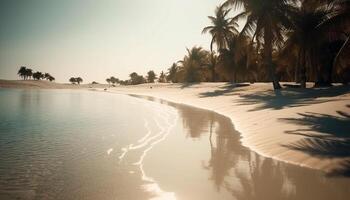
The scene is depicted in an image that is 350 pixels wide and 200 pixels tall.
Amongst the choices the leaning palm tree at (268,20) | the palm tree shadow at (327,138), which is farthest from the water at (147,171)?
the leaning palm tree at (268,20)

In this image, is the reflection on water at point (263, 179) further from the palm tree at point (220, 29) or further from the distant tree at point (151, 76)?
the distant tree at point (151, 76)

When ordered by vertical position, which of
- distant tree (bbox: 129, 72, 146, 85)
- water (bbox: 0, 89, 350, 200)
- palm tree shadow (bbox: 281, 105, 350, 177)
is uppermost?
distant tree (bbox: 129, 72, 146, 85)

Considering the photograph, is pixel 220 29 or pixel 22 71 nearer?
pixel 220 29

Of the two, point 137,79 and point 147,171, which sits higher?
point 137,79

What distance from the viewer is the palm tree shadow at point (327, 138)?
791 centimetres

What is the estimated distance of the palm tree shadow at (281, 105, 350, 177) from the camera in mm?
7909

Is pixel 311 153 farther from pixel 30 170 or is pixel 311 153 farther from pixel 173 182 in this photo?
pixel 30 170

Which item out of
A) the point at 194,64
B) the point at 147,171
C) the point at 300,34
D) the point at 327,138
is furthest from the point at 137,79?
the point at 147,171

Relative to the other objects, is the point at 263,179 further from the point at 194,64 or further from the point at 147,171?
the point at 194,64

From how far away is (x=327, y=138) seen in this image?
30.6ft

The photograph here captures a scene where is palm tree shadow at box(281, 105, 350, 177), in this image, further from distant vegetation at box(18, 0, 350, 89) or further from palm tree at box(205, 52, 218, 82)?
palm tree at box(205, 52, 218, 82)

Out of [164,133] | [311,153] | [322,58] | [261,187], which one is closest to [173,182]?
[261,187]

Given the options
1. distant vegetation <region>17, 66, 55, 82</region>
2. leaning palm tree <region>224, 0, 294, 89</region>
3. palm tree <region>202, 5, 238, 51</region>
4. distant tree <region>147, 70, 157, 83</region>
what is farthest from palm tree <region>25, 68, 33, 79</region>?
leaning palm tree <region>224, 0, 294, 89</region>

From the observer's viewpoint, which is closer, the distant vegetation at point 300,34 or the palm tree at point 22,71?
the distant vegetation at point 300,34
